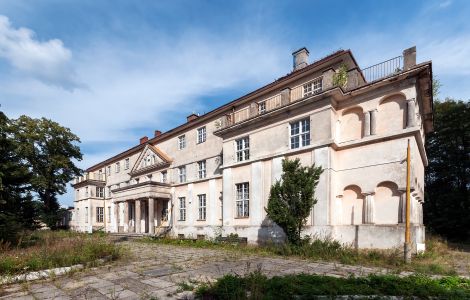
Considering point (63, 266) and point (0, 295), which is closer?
point (0, 295)

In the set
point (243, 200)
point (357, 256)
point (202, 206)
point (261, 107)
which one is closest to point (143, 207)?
point (202, 206)

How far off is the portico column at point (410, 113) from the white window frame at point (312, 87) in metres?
5.14

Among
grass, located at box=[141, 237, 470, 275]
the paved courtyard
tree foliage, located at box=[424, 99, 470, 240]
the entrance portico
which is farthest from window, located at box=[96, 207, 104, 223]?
tree foliage, located at box=[424, 99, 470, 240]

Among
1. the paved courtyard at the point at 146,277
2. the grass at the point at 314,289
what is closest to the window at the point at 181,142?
the paved courtyard at the point at 146,277

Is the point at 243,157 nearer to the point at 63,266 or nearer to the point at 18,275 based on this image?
the point at 63,266

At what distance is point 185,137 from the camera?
86.1 feet

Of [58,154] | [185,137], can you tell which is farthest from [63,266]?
[58,154]

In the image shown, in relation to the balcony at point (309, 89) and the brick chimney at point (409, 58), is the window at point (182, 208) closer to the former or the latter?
the balcony at point (309, 89)

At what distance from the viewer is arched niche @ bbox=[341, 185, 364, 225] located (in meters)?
14.2

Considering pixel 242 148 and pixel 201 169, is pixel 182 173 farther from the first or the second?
pixel 242 148

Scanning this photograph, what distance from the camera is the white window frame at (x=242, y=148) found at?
18.9m

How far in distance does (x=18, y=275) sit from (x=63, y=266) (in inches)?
52.5

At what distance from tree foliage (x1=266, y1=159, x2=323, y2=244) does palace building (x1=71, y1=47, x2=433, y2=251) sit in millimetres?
1154

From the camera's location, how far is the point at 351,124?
50.5ft
